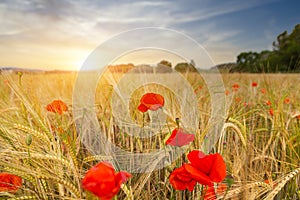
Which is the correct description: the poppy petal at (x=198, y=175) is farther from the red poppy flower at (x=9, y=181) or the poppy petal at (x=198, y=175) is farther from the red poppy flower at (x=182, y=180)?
the red poppy flower at (x=9, y=181)

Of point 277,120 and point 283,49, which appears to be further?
point 283,49

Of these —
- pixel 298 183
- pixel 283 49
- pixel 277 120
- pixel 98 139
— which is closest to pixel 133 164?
pixel 98 139

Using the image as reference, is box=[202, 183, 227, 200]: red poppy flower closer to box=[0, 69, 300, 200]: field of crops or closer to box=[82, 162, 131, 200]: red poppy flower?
box=[0, 69, 300, 200]: field of crops

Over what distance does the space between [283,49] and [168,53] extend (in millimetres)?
23207

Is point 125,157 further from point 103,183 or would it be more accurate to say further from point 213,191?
point 103,183

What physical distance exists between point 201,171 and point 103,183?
0.23 m

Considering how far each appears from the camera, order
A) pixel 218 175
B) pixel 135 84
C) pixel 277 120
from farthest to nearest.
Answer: pixel 135 84 < pixel 277 120 < pixel 218 175

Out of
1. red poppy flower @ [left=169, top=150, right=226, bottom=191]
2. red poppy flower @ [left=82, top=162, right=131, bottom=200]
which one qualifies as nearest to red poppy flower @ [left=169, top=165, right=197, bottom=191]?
red poppy flower @ [left=169, top=150, right=226, bottom=191]

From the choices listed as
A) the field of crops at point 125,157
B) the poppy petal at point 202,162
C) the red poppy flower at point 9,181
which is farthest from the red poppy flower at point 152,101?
the red poppy flower at point 9,181

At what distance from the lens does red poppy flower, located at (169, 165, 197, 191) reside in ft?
1.71

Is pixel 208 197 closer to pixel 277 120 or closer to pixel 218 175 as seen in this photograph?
pixel 218 175

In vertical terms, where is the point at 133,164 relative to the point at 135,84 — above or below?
below

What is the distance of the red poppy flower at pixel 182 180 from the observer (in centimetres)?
52

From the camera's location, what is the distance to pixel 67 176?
25.4 inches
